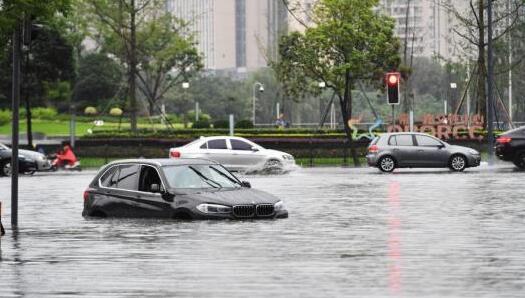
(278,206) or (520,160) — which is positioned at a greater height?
(278,206)

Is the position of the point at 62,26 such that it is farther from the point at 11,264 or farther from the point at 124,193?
the point at 11,264

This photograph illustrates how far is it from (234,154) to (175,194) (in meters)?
23.9

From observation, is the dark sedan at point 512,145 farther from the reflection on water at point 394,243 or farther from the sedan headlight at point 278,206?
the sedan headlight at point 278,206

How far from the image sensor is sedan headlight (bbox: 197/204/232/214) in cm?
2231

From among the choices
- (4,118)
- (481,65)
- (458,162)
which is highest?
(481,65)

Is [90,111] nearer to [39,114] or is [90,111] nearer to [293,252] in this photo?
[39,114]

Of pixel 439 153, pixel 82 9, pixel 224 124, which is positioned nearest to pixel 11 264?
pixel 439 153

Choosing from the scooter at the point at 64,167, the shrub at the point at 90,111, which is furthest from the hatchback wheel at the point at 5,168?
the shrub at the point at 90,111

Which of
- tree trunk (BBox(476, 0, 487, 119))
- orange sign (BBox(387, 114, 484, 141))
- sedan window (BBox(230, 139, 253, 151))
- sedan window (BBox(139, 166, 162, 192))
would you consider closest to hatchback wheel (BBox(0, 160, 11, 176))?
sedan window (BBox(230, 139, 253, 151))

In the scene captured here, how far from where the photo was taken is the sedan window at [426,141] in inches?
1835

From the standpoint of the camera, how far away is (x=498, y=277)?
14078 millimetres

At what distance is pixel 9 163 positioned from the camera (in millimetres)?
50625

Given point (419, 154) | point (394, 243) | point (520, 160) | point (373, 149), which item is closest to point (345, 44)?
point (373, 149)

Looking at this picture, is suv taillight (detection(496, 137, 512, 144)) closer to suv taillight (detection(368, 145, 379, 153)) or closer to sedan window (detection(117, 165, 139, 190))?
suv taillight (detection(368, 145, 379, 153))
